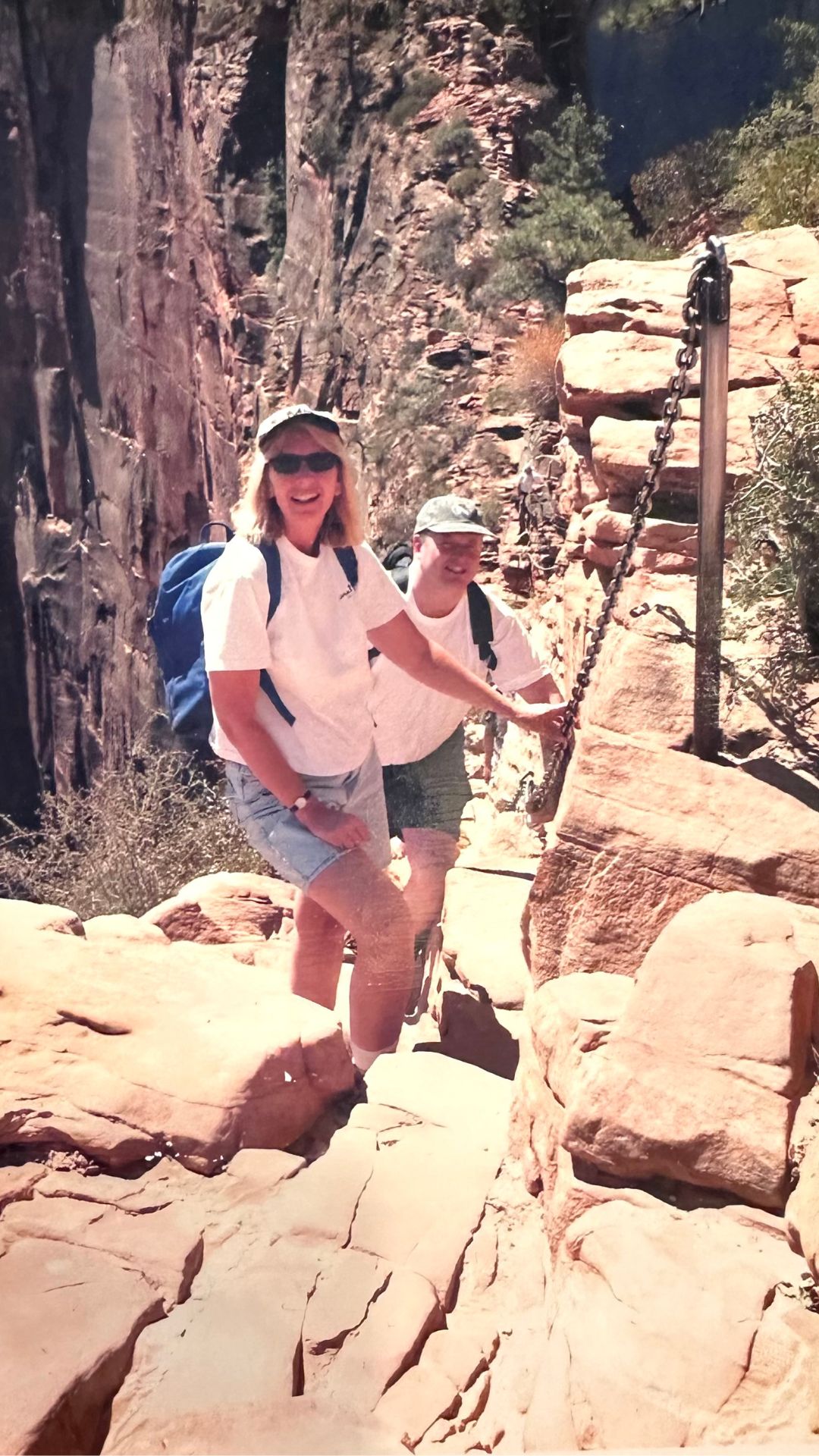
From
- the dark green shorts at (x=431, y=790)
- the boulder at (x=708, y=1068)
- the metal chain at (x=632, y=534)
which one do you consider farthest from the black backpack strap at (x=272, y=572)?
the boulder at (x=708, y=1068)

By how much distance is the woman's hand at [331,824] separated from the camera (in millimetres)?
1724

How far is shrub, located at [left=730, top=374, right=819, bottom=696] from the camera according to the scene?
2021 millimetres

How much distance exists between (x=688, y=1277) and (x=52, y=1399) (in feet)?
2.17

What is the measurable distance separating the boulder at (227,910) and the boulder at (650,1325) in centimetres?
162

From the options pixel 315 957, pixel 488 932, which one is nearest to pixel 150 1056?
pixel 315 957

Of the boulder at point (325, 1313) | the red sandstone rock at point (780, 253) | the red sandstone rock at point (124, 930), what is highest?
the red sandstone rock at point (780, 253)

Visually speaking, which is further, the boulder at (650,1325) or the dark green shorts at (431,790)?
the dark green shorts at (431,790)

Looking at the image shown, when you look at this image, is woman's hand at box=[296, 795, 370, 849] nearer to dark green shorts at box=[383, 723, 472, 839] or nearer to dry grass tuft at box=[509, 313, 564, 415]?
dark green shorts at box=[383, 723, 472, 839]

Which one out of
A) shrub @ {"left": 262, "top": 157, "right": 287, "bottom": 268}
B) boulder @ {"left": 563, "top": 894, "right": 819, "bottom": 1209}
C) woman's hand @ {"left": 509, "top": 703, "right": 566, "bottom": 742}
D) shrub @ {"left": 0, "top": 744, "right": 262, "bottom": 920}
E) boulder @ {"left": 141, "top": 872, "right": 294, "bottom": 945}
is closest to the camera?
boulder @ {"left": 563, "top": 894, "right": 819, "bottom": 1209}

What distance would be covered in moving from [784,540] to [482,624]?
1.90 ft

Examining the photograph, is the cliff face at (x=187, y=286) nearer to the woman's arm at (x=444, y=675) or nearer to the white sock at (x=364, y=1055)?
the woman's arm at (x=444, y=675)

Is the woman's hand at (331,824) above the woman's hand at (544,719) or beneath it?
beneath

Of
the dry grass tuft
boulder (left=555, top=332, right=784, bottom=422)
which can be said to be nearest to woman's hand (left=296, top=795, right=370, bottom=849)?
boulder (left=555, top=332, right=784, bottom=422)

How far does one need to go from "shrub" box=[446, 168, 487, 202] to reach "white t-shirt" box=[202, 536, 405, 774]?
4.85 ft
